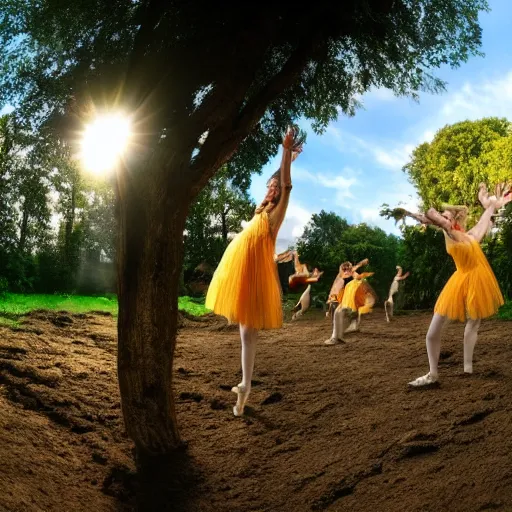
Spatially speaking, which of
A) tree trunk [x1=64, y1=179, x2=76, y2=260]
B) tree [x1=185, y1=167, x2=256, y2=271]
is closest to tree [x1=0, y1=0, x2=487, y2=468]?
tree trunk [x1=64, y1=179, x2=76, y2=260]

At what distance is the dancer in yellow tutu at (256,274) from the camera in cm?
519

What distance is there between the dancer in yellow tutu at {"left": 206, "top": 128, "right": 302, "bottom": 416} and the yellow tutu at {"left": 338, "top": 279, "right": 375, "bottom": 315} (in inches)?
203

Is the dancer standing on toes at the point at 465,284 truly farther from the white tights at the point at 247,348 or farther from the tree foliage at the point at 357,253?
the tree foliage at the point at 357,253

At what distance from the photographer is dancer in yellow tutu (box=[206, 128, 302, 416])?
5.19m

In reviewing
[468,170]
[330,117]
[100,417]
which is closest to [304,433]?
[100,417]

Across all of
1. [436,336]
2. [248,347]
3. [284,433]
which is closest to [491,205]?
[436,336]

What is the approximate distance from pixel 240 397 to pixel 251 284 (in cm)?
136

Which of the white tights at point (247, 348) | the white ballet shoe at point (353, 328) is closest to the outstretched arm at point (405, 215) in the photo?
the white tights at point (247, 348)

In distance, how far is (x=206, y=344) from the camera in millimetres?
11094

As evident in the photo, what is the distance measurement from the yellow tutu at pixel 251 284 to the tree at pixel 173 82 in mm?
490

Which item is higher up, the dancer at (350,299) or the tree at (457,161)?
the tree at (457,161)

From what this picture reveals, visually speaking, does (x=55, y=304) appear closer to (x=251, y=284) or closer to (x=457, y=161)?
(x=251, y=284)

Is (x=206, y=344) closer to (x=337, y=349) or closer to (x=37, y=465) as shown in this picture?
(x=337, y=349)

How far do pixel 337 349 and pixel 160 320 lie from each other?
5.36 metres
